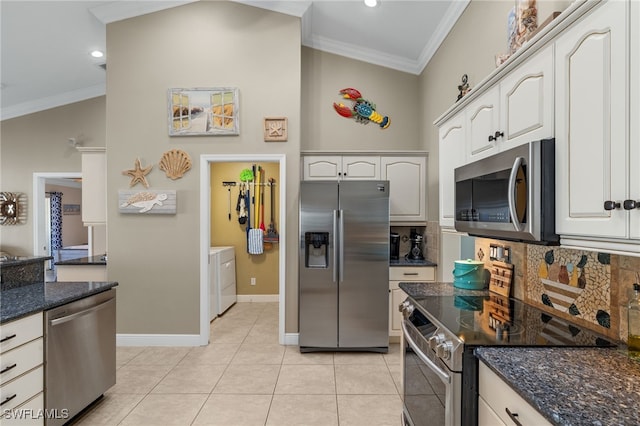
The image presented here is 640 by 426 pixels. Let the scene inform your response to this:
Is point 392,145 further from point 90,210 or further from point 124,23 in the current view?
point 90,210

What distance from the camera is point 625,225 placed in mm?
997

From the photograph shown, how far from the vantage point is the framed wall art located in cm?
382

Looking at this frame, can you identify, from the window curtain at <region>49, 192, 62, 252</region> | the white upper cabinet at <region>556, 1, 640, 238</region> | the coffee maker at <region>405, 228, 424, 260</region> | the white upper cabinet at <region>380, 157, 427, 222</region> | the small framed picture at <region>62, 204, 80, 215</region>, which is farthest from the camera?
the small framed picture at <region>62, 204, 80, 215</region>

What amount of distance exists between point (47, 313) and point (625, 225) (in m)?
2.79

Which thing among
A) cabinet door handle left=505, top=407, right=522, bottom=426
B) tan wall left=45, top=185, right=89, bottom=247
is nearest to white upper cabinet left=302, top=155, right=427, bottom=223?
cabinet door handle left=505, top=407, right=522, bottom=426

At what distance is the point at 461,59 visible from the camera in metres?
3.10

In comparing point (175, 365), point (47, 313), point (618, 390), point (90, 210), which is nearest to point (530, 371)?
point (618, 390)

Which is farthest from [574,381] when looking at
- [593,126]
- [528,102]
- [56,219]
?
[56,219]

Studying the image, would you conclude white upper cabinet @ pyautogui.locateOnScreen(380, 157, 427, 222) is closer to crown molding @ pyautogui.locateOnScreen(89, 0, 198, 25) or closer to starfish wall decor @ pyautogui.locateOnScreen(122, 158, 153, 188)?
starfish wall decor @ pyautogui.locateOnScreen(122, 158, 153, 188)

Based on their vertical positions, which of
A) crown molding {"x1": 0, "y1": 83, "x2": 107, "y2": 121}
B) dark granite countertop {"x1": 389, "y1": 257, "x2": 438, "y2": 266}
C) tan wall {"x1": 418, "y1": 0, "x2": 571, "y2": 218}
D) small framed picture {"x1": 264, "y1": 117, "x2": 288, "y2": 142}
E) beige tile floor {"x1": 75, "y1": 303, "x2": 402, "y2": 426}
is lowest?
beige tile floor {"x1": 75, "y1": 303, "x2": 402, "y2": 426}

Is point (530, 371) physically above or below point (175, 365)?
above

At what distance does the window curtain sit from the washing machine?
19.0ft

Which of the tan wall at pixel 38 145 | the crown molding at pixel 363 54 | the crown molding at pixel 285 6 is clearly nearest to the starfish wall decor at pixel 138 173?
the crown molding at pixel 285 6

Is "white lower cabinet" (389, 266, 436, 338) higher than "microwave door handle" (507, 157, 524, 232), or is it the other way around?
"microwave door handle" (507, 157, 524, 232)
